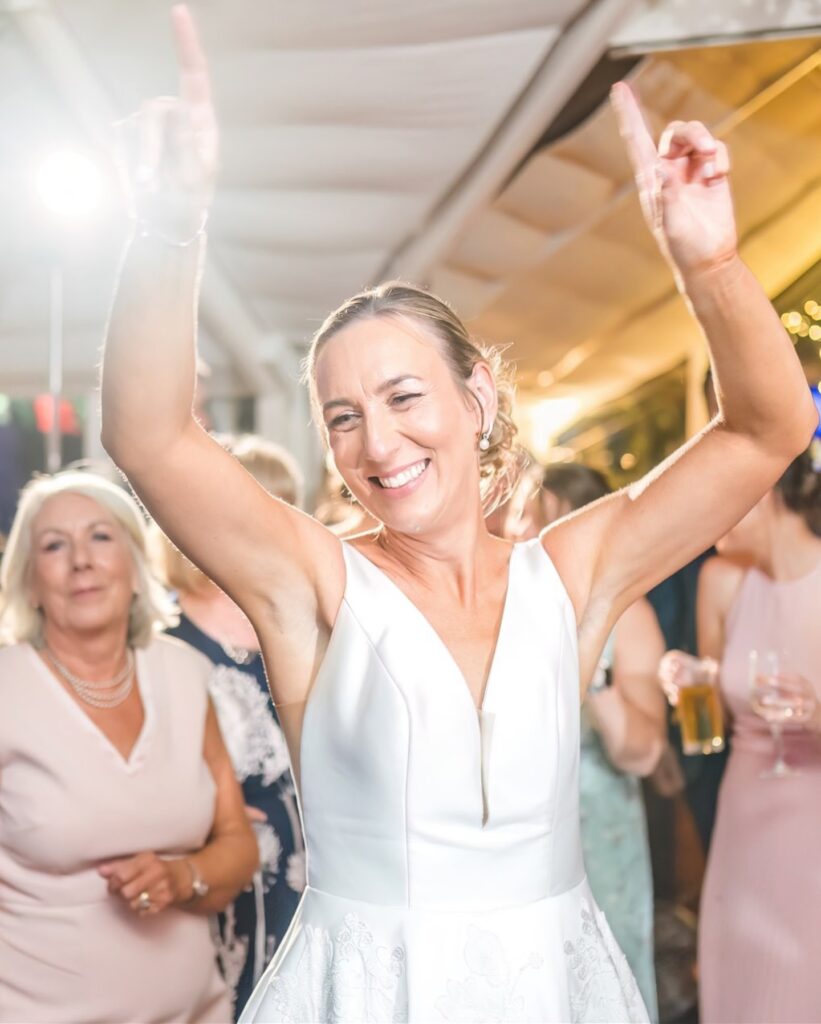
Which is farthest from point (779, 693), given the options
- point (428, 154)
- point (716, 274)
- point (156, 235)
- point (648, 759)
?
point (428, 154)

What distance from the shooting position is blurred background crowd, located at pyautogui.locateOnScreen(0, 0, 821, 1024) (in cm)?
222

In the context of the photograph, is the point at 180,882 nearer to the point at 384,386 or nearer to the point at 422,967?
the point at 422,967

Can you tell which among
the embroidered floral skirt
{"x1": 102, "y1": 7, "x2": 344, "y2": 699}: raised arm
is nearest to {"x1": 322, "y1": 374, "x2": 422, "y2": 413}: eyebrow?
{"x1": 102, "y1": 7, "x2": 344, "y2": 699}: raised arm

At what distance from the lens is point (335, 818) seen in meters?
1.30

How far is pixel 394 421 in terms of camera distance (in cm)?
133

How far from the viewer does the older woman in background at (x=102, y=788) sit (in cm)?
210

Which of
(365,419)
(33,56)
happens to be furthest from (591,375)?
(365,419)

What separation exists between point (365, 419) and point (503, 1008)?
62 cm

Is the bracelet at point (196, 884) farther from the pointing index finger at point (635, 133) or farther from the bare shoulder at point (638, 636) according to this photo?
the pointing index finger at point (635, 133)

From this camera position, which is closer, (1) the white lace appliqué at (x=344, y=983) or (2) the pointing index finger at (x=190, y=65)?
(2) the pointing index finger at (x=190, y=65)

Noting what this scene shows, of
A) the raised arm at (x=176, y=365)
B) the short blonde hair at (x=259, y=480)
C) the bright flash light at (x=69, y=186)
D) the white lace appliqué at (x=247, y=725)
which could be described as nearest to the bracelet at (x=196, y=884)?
the white lace appliqué at (x=247, y=725)

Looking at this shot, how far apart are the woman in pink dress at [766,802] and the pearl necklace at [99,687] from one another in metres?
1.21

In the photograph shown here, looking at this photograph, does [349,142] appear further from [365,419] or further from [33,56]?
[365,419]

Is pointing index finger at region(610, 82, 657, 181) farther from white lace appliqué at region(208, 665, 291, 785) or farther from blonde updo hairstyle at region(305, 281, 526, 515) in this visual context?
white lace appliqué at region(208, 665, 291, 785)
